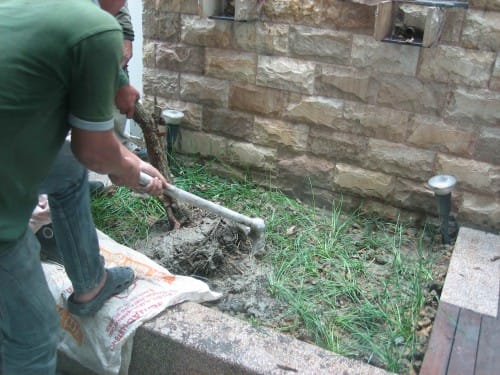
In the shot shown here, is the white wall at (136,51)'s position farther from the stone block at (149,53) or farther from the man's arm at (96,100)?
the man's arm at (96,100)

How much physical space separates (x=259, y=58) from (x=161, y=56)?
2.69ft

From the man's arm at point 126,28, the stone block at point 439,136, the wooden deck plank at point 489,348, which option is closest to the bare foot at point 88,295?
the wooden deck plank at point 489,348

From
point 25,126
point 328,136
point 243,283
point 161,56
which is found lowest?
point 243,283

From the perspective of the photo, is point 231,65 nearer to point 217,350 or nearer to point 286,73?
point 286,73

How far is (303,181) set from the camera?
3.49 meters

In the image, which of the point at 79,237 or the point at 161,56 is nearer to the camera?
the point at 79,237

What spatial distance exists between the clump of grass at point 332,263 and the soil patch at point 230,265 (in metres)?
0.05

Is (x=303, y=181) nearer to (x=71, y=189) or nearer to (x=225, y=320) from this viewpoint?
(x=225, y=320)

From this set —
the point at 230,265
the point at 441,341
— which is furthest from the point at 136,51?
the point at 441,341

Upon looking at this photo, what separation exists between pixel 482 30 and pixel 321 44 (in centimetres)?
91

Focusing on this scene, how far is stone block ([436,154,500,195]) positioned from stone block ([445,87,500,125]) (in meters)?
0.25

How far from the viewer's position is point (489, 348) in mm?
2115

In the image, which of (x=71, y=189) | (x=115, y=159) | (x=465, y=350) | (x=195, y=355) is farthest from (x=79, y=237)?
(x=465, y=350)

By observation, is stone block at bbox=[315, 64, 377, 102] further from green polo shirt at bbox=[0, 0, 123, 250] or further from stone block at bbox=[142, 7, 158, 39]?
green polo shirt at bbox=[0, 0, 123, 250]
